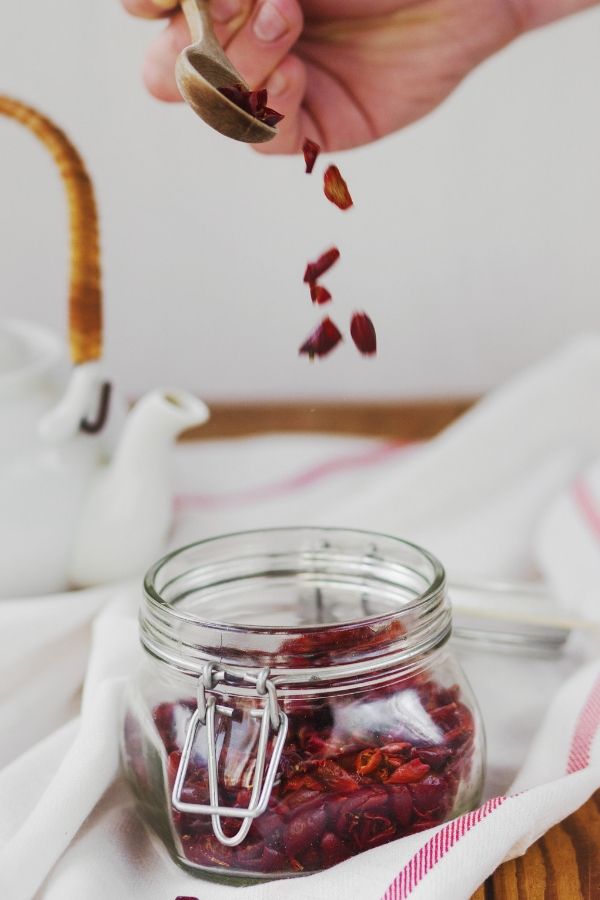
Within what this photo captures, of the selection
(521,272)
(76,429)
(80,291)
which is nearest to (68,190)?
(80,291)

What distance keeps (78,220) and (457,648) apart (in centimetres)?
40

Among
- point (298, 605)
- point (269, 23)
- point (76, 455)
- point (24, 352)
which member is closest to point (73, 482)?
point (76, 455)

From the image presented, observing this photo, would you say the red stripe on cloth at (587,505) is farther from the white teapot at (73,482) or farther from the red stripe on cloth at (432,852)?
the red stripe on cloth at (432,852)

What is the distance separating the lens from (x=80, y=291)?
0.81 metres

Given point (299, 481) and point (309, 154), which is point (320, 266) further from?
point (299, 481)

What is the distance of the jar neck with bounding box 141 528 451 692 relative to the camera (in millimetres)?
505

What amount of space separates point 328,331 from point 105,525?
37 cm

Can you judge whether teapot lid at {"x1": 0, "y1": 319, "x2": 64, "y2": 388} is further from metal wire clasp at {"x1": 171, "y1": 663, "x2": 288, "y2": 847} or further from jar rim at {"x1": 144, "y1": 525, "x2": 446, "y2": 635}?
metal wire clasp at {"x1": 171, "y1": 663, "x2": 288, "y2": 847}

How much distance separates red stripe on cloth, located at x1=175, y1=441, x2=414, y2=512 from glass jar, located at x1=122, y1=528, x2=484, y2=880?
0.50m

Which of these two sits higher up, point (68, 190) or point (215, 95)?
point (215, 95)

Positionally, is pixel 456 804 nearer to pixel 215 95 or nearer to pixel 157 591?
pixel 157 591

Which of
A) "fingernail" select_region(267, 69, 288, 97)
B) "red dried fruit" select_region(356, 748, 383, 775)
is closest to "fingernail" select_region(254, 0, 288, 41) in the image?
"fingernail" select_region(267, 69, 288, 97)

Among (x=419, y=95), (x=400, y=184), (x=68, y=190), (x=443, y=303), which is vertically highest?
(x=419, y=95)

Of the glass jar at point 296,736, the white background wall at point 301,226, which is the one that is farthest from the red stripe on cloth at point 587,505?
the white background wall at point 301,226
